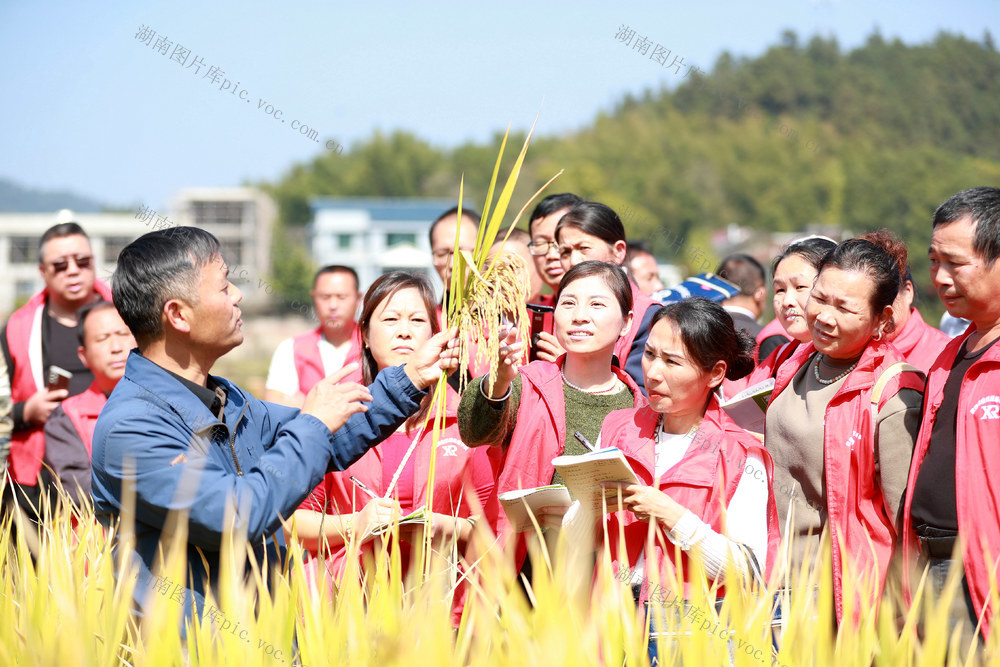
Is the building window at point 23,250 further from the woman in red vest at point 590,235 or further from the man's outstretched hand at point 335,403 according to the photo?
the man's outstretched hand at point 335,403

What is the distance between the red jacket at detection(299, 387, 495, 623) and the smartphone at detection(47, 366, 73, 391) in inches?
85.2

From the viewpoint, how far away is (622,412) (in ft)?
10.6

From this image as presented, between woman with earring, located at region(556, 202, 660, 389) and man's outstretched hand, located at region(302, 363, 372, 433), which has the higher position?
woman with earring, located at region(556, 202, 660, 389)

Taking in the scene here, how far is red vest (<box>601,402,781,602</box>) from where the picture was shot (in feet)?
9.43

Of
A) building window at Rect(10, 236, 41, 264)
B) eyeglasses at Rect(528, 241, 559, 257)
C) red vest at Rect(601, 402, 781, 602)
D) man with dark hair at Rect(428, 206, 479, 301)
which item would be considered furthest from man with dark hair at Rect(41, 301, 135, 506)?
building window at Rect(10, 236, 41, 264)

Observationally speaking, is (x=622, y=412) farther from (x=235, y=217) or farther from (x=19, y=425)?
(x=235, y=217)

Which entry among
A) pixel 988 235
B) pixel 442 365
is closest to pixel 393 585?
pixel 442 365

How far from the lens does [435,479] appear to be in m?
3.35

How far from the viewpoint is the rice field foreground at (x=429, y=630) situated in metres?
2.09

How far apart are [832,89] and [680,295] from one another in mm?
105521

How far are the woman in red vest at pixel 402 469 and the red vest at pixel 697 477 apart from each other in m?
0.56

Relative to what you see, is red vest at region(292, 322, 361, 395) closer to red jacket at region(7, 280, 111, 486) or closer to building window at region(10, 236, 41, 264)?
red jacket at region(7, 280, 111, 486)

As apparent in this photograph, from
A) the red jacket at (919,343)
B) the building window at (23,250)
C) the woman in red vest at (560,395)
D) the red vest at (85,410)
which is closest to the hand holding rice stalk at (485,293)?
the woman in red vest at (560,395)

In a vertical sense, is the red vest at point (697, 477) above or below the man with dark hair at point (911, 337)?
below
